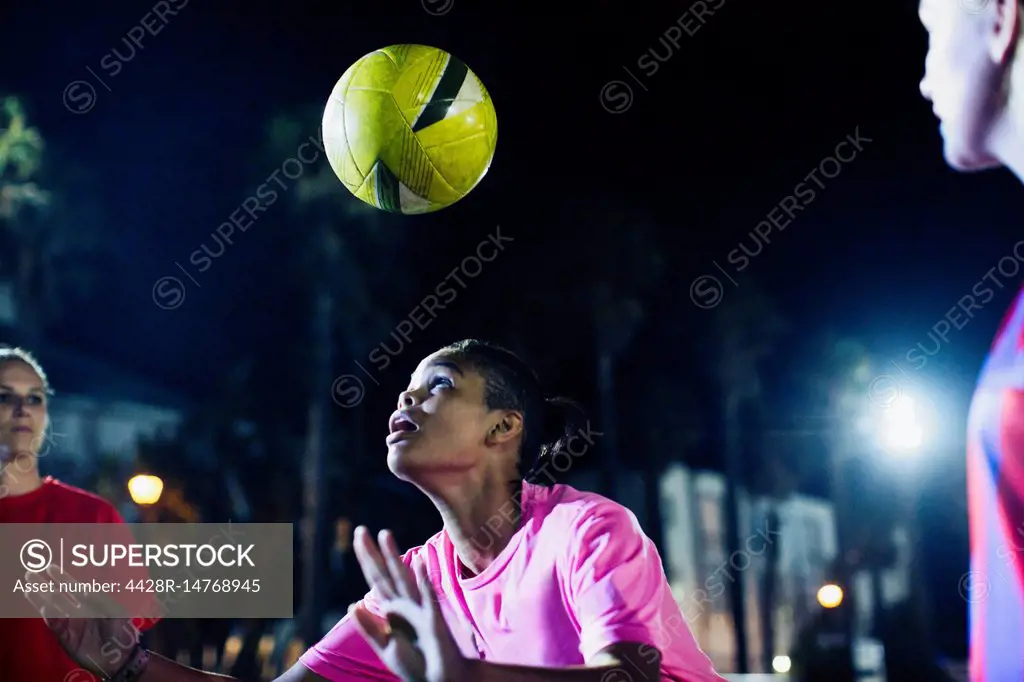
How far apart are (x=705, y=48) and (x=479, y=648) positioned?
24.5 ft

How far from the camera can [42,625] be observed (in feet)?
13.0

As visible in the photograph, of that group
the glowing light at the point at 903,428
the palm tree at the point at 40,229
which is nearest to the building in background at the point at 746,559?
the glowing light at the point at 903,428

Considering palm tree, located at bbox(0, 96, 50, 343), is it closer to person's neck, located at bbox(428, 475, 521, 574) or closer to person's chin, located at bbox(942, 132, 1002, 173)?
person's neck, located at bbox(428, 475, 521, 574)

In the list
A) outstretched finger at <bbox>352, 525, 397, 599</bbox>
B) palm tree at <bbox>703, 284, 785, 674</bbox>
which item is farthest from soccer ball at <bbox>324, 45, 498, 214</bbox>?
palm tree at <bbox>703, 284, 785, 674</bbox>

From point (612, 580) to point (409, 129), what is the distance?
6.39 ft

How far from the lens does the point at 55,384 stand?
1138 centimetres

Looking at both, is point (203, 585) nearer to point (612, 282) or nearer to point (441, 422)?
point (612, 282)

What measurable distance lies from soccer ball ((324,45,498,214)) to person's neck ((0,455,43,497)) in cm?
158

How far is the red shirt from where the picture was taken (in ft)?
12.8

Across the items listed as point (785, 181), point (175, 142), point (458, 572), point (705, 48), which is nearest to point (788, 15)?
point (705, 48)

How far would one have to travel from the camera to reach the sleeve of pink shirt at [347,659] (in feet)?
9.87

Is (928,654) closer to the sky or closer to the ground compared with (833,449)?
closer to the ground

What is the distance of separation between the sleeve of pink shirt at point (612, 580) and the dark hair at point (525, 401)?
51cm

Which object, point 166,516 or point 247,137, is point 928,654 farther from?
point 247,137
